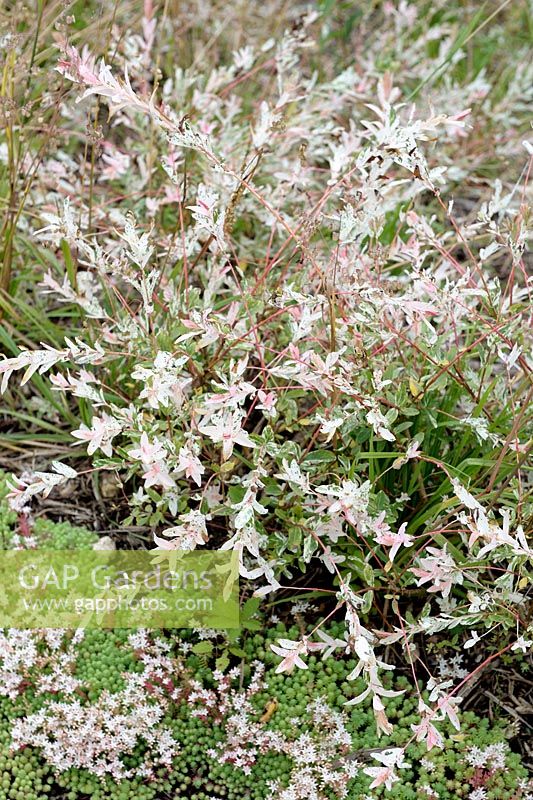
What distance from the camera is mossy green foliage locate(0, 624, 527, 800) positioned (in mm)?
2076

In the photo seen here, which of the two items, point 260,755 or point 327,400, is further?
point 327,400

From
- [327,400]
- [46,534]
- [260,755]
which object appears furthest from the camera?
[46,534]

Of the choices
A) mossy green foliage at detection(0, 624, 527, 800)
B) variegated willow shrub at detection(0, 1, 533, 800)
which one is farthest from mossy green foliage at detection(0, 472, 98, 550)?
mossy green foliage at detection(0, 624, 527, 800)

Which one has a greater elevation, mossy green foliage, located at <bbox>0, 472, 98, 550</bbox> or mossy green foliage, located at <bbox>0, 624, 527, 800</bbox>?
mossy green foliage, located at <bbox>0, 472, 98, 550</bbox>

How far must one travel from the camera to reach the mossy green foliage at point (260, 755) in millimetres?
2076

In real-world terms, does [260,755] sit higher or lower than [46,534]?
lower

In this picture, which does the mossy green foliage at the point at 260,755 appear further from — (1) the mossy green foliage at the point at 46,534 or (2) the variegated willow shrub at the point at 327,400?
(1) the mossy green foliage at the point at 46,534

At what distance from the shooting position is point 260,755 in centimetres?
212

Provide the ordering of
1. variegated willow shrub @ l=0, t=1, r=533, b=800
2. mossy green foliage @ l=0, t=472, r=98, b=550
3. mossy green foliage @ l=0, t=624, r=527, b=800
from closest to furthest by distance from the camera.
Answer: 1. variegated willow shrub @ l=0, t=1, r=533, b=800
2. mossy green foliage @ l=0, t=624, r=527, b=800
3. mossy green foliage @ l=0, t=472, r=98, b=550

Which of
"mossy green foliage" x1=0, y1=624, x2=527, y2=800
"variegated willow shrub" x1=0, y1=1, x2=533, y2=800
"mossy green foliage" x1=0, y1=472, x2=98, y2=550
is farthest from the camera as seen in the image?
"mossy green foliage" x1=0, y1=472, x2=98, y2=550

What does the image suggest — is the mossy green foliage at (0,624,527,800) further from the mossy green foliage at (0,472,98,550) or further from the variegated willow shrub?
the mossy green foliage at (0,472,98,550)

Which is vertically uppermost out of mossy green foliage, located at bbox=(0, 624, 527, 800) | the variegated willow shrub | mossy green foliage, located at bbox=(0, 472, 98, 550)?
the variegated willow shrub

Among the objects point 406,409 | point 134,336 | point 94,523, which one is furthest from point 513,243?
point 94,523

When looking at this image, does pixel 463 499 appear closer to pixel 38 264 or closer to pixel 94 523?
pixel 94 523
